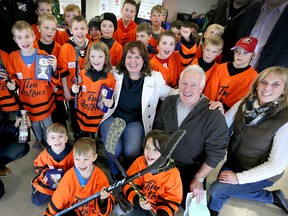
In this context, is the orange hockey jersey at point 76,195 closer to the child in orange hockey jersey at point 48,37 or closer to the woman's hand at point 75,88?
the woman's hand at point 75,88

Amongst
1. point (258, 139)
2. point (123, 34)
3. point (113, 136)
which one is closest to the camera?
point (113, 136)

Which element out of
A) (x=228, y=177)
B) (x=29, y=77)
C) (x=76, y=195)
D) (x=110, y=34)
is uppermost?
(x=110, y=34)

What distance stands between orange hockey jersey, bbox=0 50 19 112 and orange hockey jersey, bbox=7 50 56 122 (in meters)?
0.04

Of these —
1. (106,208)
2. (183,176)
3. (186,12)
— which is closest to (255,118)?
(183,176)

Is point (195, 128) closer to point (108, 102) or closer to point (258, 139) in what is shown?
point (258, 139)

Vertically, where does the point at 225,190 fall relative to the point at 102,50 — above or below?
below

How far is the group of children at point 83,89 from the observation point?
1505mm

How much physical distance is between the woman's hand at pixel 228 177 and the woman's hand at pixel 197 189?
0.16m

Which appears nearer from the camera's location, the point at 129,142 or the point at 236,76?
the point at 129,142

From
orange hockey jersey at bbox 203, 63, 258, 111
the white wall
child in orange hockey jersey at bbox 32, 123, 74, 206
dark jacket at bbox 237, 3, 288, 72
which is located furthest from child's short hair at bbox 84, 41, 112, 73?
the white wall

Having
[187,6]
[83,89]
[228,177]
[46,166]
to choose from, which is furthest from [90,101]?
[187,6]

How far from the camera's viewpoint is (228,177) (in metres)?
1.63

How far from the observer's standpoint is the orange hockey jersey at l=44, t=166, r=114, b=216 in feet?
4.79

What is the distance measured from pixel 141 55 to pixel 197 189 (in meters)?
1.08
